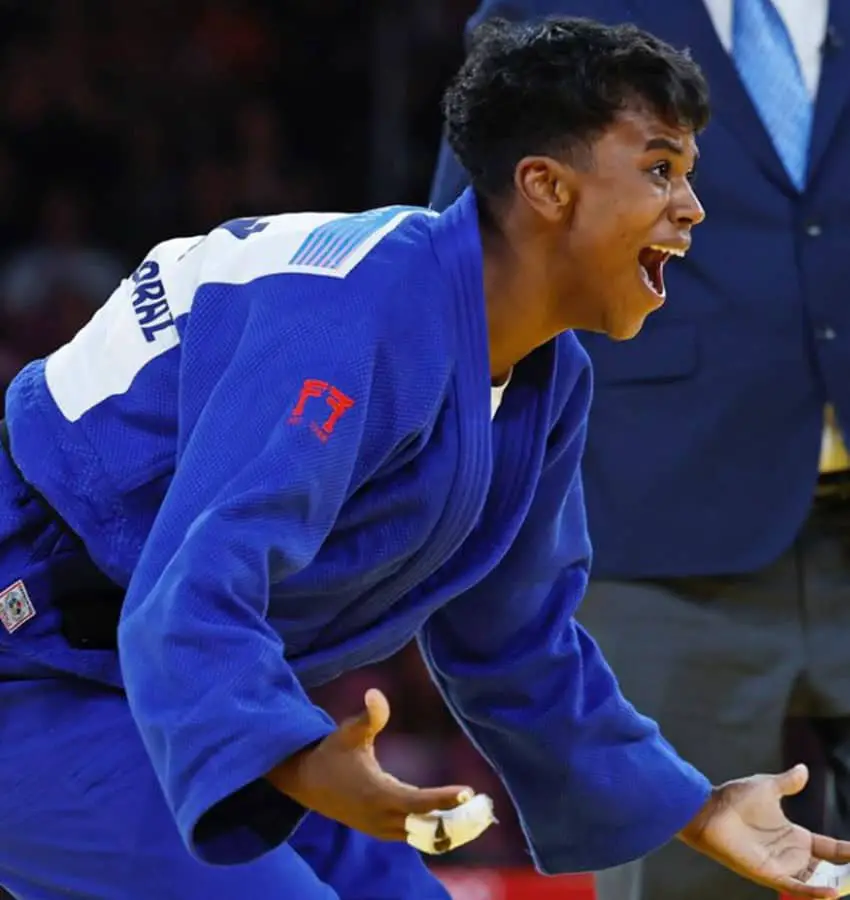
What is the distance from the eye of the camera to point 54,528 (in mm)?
1998

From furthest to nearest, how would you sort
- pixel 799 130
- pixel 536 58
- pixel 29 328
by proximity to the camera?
pixel 29 328 → pixel 799 130 → pixel 536 58

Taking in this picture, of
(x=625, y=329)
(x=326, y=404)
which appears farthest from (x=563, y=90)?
(x=326, y=404)

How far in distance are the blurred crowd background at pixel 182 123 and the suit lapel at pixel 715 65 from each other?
103 inches

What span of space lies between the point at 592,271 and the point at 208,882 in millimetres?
699

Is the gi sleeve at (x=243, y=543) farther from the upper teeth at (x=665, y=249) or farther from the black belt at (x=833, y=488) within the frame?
the black belt at (x=833, y=488)

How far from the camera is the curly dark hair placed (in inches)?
79.6

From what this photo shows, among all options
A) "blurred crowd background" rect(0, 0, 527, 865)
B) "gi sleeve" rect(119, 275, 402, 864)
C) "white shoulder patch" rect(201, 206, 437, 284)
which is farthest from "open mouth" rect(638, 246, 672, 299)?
"blurred crowd background" rect(0, 0, 527, 865)

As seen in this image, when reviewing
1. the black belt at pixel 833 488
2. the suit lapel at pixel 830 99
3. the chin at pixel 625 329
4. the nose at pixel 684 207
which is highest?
the nose at pixel 684 207

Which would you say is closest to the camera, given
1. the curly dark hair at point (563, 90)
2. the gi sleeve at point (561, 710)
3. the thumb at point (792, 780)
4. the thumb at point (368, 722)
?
the thumb at point (368, 722)

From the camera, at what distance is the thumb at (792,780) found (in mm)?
2174

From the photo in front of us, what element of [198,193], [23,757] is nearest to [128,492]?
[23,757]

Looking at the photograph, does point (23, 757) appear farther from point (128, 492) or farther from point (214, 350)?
point (214, 350)

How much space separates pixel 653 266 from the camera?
2.09 m

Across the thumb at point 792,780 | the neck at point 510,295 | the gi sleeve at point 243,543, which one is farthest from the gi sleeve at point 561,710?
the gi sleeve at point 243,543
